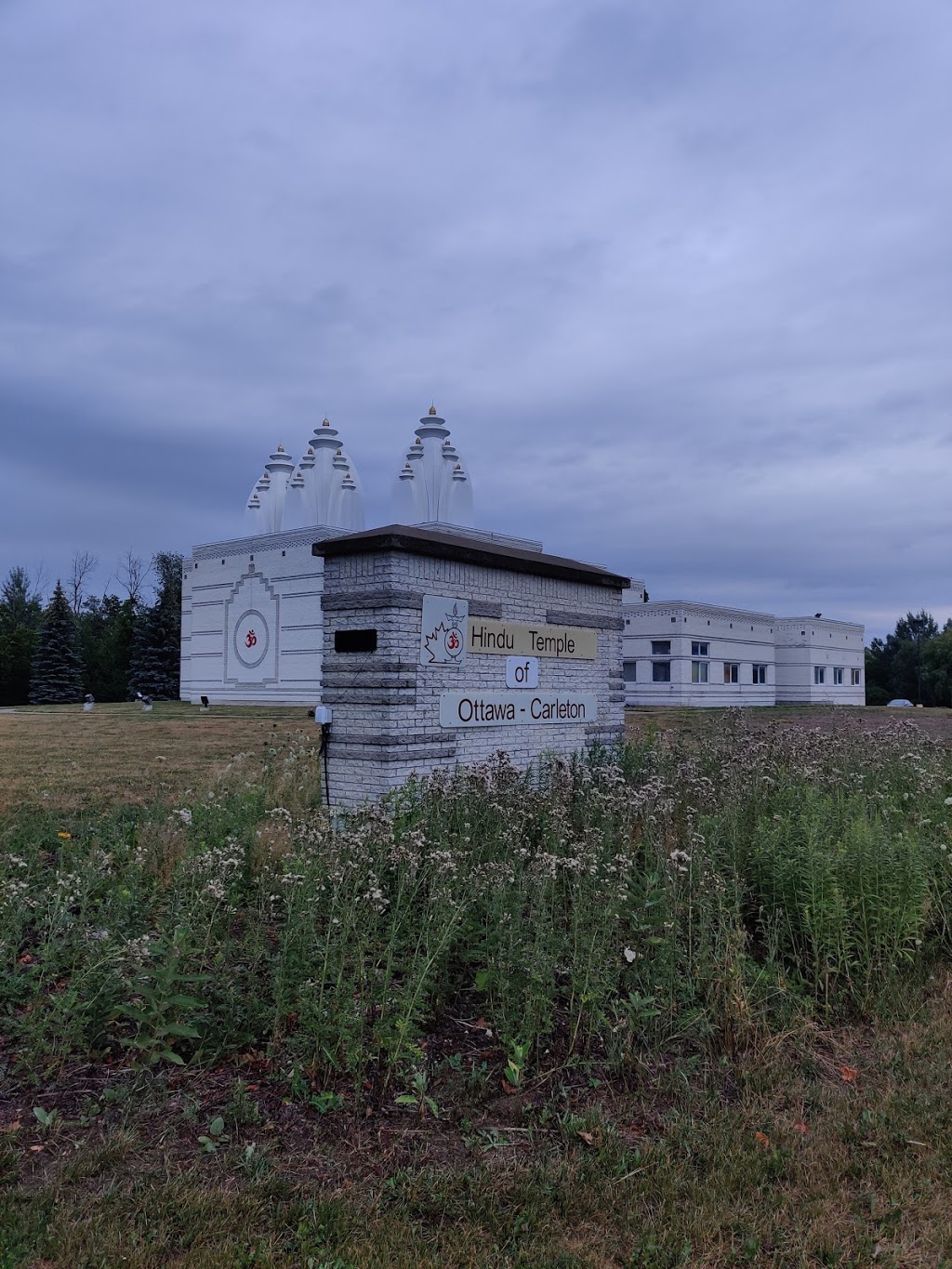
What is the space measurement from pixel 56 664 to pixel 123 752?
35.6 metres

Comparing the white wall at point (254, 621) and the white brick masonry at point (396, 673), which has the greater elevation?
the white wall at point (254, 621)

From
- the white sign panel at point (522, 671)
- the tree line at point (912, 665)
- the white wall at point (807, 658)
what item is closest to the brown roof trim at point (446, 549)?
the white sign panel at point (522, 671)

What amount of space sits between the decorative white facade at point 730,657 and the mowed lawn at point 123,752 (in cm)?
1730

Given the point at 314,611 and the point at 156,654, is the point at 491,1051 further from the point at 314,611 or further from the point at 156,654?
the point at 156,654

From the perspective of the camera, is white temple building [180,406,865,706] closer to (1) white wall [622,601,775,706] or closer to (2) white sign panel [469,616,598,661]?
(1) white wall [622,601,775,706]

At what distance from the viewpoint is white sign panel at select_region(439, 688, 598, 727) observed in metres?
9.65

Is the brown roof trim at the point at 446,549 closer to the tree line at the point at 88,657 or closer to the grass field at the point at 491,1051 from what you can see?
the grass field at the point at 491,1051

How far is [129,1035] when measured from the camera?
427 cm

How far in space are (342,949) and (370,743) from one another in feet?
15.4

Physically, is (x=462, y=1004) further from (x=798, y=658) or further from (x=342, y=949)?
(x=798, y=658)

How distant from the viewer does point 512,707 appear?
417 inches

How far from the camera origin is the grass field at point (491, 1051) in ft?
10.1


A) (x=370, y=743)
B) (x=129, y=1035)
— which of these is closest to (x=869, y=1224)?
(x=129, y=1035)

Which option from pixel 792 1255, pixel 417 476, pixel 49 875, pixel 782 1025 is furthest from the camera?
pixel 417 476
